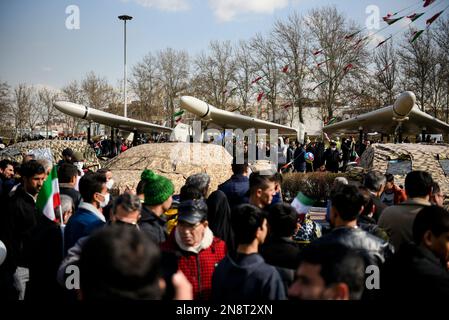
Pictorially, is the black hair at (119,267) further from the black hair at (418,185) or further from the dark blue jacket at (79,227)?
the black hair at (418,185)

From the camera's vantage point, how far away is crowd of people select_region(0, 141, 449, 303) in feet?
5.56

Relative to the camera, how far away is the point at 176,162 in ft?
36.0

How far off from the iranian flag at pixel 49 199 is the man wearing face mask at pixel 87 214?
320 mm

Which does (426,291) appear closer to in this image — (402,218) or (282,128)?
(402,218)

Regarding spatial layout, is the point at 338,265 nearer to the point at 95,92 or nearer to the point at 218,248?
the point at 218,248

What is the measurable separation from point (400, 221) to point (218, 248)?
1703 mm

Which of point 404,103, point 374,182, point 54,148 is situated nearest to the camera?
point 374,182

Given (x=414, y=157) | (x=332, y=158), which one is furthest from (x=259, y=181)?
(x=332, y=158)

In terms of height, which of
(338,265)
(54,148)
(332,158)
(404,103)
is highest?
(404,103)

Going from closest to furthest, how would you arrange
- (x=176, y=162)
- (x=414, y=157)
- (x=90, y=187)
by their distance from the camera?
1. (x=90, y=187)
2. (x=414, y=157)
3. (x=176, y=162)

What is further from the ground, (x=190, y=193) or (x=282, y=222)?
(x=190, y=193)
